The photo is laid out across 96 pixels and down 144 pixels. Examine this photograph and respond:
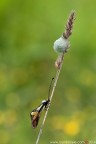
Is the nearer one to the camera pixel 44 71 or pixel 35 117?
pixel 35 117

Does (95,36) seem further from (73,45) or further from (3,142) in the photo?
(3,142)

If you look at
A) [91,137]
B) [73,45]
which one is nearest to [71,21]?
[91,137]

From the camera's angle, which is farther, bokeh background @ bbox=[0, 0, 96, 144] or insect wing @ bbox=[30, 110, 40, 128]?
bokeh background @ bbox=[0, 0, 96, 144]

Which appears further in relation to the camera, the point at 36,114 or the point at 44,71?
the point at 44,71

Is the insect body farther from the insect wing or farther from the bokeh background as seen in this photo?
the bokeh background

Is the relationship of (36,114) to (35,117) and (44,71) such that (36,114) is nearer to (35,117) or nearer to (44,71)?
(35,117)

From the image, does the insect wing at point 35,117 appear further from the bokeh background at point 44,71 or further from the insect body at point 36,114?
the bokeh background at point 44,71

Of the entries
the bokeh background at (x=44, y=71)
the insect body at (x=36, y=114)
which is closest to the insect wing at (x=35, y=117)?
the insect body at (x=36, y=114)

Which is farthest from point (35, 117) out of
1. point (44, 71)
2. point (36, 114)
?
point (44, 71)

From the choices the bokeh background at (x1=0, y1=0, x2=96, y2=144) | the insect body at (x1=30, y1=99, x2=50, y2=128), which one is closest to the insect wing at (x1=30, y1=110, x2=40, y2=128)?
the insect body at (x1=30, y1=99, x2=50, y2=128)
